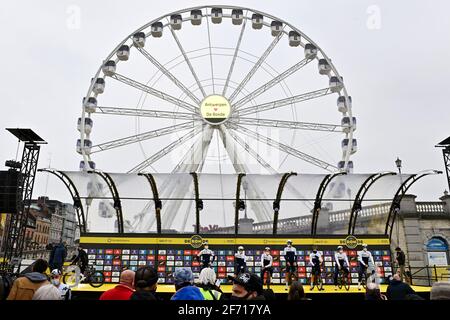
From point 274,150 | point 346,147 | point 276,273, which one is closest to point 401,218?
point 346,147

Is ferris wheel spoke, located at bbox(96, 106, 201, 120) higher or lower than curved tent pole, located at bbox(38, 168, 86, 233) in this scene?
higher

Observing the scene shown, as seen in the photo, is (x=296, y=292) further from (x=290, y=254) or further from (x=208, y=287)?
(x=290, y=254)

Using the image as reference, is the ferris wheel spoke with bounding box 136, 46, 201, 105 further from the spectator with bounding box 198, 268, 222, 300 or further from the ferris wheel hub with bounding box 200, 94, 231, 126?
the spectator with bounding box 198, 268, 222, 300

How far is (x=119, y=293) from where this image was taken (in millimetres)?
3158

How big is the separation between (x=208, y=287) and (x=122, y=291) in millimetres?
996

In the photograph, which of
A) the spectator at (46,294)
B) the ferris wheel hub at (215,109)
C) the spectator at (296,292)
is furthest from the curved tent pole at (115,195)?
the spectator at (296,292)

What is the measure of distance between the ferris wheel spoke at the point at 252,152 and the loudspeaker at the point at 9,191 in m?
11.1

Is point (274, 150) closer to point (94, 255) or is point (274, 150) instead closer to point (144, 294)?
point (94, 255)

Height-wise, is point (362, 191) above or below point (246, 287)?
above

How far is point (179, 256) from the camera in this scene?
15.6m

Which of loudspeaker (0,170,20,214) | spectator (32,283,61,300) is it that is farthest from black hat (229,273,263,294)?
loudspeaker (0,170,20,214)

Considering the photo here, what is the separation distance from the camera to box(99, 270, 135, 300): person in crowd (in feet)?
10.2

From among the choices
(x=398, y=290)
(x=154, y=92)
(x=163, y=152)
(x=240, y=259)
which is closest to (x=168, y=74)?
(x=154, y=92)

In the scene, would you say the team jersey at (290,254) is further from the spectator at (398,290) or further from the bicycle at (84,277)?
the spectator at (398,290)
